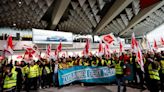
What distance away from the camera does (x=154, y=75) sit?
6898 millimetres

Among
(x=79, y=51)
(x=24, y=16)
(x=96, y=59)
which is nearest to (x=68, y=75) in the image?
(x=96, y=59)

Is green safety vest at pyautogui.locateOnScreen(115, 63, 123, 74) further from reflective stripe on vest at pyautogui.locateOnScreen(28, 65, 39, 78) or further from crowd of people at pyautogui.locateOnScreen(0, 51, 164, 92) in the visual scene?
reflective stripe on vest at pyautogui.locateOnScreen(28, 65, 39, 78)

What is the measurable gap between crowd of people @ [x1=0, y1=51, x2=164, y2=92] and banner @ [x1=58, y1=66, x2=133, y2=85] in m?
0.41

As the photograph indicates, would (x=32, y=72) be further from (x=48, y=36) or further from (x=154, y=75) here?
(x=48, y=36)

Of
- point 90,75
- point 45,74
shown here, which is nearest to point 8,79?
point 45,74

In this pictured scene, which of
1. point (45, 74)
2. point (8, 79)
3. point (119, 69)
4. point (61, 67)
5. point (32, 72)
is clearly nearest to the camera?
point (8, 79)

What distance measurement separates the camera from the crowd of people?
6863mm

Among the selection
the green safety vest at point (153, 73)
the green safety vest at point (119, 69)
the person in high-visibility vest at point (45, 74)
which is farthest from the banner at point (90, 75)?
the green safety vest at point (153, 73)

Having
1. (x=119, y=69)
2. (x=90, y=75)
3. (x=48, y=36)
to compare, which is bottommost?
(x=90, y=75)

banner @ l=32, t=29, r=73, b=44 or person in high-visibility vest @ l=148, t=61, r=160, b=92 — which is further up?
banner @ l=32, t=29, r=73, b=44

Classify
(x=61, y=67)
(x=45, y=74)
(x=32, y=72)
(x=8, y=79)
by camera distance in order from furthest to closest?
1. (x=61, y=67)
2. (x=45, y=74)
3. (x=32, y=72)
4. (x=8, y=79)

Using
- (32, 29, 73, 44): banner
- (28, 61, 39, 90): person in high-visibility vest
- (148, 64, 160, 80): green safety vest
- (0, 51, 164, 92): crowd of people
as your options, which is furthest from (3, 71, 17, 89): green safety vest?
(32, 29, 73, 44): banner

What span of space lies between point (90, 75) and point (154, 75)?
4.49m

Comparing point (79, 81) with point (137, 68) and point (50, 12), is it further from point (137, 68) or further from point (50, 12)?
point (50, 12)
